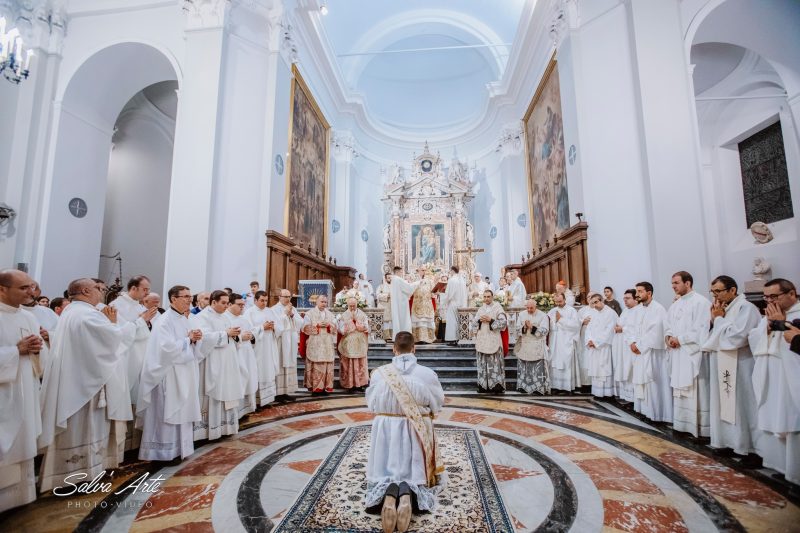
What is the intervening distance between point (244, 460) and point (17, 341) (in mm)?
1953

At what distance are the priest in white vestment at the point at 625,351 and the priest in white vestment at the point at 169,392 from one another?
5444 mm

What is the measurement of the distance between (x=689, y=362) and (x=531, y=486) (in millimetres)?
2536

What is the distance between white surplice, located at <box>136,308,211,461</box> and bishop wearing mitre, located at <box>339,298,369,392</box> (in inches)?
122

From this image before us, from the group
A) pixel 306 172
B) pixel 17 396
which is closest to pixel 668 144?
pixel 306 172

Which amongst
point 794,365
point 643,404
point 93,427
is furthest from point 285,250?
point 794,365

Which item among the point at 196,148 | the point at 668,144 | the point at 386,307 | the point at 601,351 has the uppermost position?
the point at 196,148

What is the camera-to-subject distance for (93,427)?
10.2 ft

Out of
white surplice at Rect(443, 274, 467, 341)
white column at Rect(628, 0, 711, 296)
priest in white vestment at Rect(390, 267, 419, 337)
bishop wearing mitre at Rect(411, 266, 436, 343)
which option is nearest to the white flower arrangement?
priest in white vestment at Rect(390, 267, 419, 337)

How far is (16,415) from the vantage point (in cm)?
263

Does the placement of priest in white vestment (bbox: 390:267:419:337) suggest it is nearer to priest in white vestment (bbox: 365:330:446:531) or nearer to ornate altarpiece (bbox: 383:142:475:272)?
priest in white vestment (bbox: 365:330:446:531)

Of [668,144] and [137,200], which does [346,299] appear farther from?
[137,200]

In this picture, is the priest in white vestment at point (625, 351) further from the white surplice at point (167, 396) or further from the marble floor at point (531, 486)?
the white surplice at point (167, 396)

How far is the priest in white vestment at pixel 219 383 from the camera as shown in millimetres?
4148

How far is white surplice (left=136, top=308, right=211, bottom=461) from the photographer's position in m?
3.47
